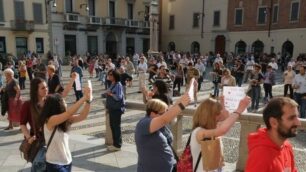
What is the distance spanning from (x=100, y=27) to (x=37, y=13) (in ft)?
25.6

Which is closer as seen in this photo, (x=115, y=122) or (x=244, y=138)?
(x=244, y=138)

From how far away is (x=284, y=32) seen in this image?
33.8m

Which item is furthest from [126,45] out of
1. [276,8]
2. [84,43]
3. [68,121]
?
[68,121]

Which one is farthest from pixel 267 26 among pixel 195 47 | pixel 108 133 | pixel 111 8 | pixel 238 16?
pixel 108 133

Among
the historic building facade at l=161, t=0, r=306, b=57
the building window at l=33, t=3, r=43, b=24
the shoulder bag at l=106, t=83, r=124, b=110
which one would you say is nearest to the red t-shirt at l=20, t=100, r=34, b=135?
the shoulder bag at l=106, t=83, r=124, b=110

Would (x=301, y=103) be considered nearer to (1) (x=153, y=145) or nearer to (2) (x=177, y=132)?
(2) (x=177, y=132)

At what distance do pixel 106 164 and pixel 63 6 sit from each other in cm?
3467

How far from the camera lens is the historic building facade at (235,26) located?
33406 millimetres

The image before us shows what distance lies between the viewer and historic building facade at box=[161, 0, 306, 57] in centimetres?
3341

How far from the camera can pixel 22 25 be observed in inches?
1351

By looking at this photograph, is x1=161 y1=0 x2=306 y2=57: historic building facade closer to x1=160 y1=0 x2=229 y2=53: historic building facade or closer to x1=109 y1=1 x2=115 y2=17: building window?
x1=160 y1=0 x2=229 y2=53: historic building facade

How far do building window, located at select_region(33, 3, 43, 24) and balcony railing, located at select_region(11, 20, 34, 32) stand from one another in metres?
0.90

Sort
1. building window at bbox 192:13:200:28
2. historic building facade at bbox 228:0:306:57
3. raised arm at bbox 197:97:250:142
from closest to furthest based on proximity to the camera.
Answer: raised arm at bbox 197:97:250:142 → historic building facade at bbox 228:0:306:57 → building window at bbox 192:13:200:28

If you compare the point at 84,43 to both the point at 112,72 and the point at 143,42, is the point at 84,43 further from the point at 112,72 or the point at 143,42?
the point at 112,72
